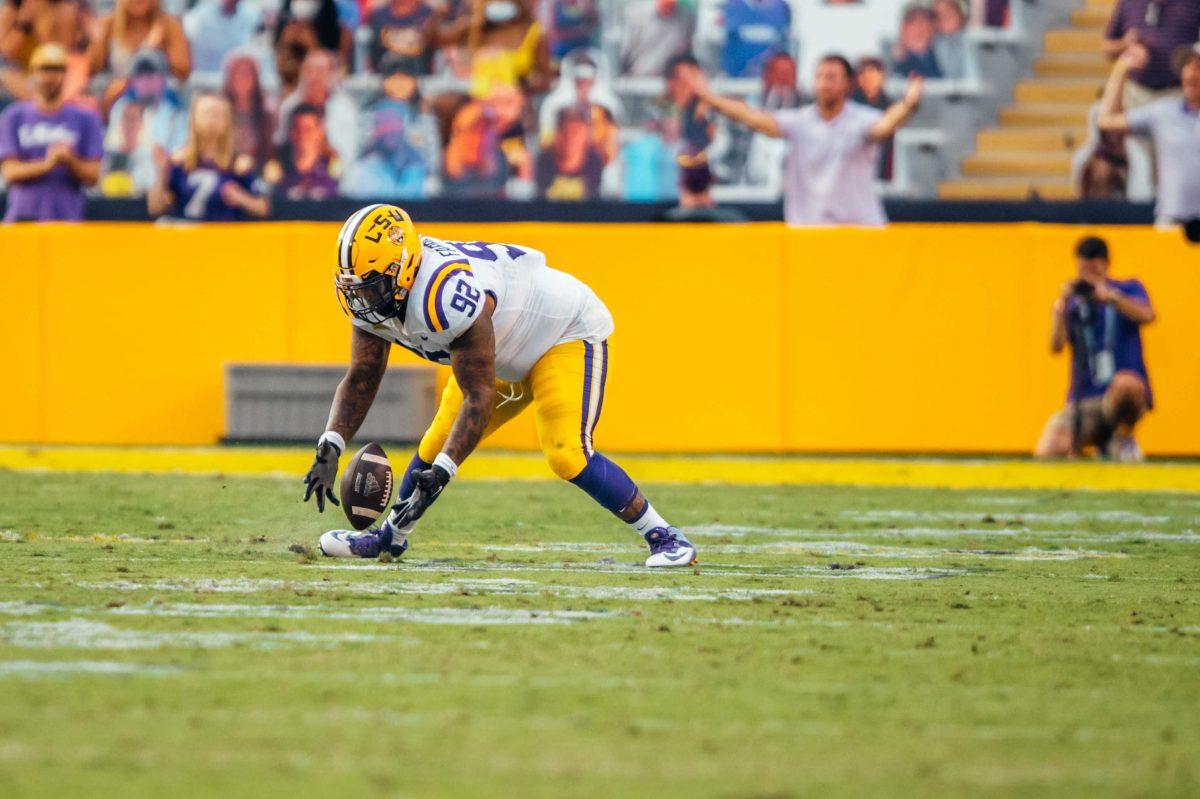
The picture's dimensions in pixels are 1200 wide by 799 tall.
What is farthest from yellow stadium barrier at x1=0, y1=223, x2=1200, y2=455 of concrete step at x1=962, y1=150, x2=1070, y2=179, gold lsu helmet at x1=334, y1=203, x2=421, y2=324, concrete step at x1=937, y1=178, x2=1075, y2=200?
gold lsu helmet at x1=334, y1=203, x2=421, y2=324

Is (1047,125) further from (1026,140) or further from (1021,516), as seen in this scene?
(1021,516)

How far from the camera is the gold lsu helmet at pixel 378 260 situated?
753cm

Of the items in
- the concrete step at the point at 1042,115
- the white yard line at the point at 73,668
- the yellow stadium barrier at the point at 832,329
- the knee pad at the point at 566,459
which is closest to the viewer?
the white yard line at the point at 73,668

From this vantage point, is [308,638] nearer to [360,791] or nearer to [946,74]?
[360,791]

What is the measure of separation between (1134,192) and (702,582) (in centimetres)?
874

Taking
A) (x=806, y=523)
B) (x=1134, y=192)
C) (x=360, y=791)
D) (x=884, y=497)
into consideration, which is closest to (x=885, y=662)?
(x=360, y=791)

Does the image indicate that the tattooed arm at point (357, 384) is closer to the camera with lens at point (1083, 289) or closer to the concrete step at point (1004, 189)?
the camera with lens at point (1083, 289)

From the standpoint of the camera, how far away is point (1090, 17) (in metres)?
18.2

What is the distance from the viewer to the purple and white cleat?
8195mm

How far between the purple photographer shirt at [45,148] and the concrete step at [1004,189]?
6722 millimetres

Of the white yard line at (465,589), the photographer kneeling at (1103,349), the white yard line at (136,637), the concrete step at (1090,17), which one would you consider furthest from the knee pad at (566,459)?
the concrete step at (1090,17)

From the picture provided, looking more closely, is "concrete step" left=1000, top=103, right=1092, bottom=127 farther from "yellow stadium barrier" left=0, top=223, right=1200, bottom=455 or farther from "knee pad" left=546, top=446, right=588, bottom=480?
"knee pad" left=546, top=446, right=588, bottom=480

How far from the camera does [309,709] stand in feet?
16.9

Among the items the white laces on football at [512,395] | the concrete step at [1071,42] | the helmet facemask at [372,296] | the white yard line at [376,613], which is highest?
the concrete step at [1071,42]
